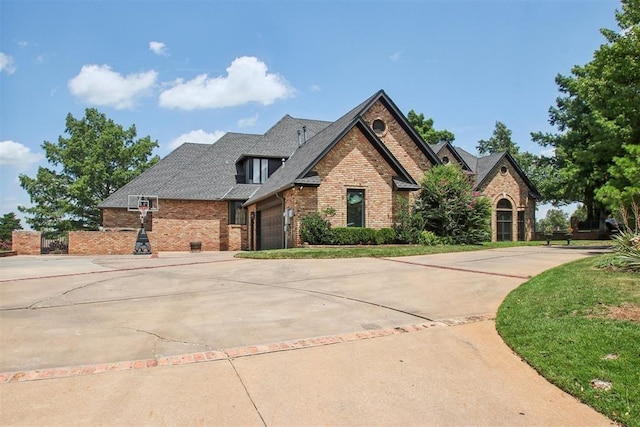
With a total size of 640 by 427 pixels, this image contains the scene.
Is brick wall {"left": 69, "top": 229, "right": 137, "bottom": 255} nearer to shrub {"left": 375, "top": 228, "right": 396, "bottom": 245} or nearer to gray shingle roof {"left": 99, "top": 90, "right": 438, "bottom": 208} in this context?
gray shingle roof {"left": 99, "top": 90, "right": 438, "bottom": 208}

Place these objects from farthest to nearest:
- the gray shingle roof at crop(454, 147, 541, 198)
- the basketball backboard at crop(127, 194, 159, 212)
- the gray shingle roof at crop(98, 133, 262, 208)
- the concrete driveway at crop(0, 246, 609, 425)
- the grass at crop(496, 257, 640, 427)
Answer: the gray shingle roof at crop(454, 147, 541, 198) → the gray shingle roof at crop(98, 133, 262, 208) → the basketball backboard at crop(127, 194, 159, 212) → the grass at crop(496, 257, 640, 427) → the concrete driveway at crop(0, 246, 609, 425)

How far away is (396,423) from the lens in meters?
3.48

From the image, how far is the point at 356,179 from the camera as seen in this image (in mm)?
20812

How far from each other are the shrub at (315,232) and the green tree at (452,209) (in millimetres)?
5384

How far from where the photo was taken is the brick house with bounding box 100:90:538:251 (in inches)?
810

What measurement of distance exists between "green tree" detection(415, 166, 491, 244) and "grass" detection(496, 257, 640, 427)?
14169 millimetres

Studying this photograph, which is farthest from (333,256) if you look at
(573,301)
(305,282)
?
(573,301)

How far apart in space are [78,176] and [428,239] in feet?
134

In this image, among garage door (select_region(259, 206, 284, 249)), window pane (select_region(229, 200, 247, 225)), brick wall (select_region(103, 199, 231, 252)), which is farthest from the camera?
window pane (select_region(229, 200, 247, 225))

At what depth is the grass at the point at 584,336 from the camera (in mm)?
3898

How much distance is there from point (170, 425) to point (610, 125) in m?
23.9

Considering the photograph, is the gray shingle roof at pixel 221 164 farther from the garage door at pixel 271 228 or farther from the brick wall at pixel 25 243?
the brick wall at pixel 25 243

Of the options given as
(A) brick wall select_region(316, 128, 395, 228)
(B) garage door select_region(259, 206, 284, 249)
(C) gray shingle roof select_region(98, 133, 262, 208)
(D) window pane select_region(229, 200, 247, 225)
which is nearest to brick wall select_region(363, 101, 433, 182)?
(A) brick wall select_region(316, 128, 395, 228)

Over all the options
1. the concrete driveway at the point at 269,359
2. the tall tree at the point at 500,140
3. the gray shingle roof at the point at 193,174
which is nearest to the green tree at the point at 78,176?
the gray shingle roof at the point at 193,174
